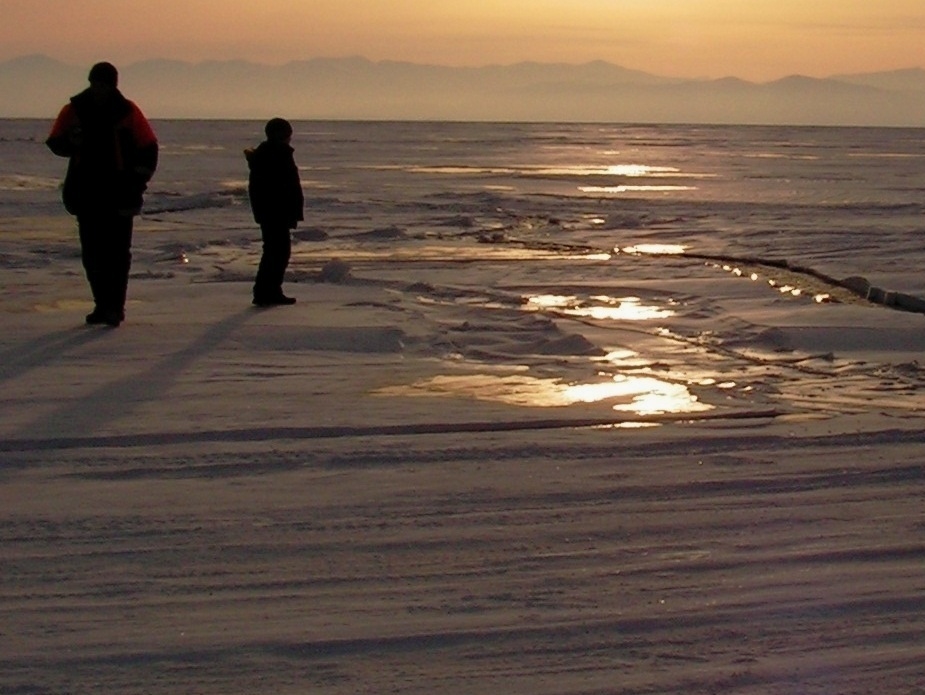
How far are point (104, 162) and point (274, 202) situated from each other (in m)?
1.56

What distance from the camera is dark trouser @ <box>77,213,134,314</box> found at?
8.58 meters

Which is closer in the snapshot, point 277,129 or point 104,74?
point 104,74

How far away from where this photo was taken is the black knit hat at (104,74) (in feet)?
26.9

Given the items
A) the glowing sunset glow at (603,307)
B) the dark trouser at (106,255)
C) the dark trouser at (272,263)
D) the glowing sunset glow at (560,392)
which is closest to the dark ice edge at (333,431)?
the glowing sunset glow at (560,392)

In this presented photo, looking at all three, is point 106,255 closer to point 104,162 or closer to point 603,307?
point 104,162

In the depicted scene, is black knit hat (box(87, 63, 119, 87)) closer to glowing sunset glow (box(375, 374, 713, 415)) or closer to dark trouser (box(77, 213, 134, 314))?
dark trouser (box(77, 213, 134, 314))

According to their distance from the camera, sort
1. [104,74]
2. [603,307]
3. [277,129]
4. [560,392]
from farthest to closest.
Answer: [603,307]
[277,129]
[104,74]
[560,392]

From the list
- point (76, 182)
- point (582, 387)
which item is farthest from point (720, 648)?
point (76, 182)

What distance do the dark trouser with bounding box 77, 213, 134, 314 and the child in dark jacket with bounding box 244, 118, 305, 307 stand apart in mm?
1235

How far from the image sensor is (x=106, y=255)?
862 cm

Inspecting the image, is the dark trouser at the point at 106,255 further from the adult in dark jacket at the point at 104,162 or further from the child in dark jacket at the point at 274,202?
the child in dark jacket at the point at 274,202

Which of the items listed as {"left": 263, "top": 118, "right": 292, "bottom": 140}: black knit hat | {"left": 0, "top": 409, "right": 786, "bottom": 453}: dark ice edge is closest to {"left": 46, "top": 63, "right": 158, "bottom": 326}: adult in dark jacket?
{"left": 263, "top": 118, "right": 292, "bottom": 140}: black knit hat

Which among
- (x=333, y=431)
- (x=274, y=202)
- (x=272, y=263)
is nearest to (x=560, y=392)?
(x=333, y=431)

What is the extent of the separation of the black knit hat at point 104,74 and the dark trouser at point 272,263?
5.66 feet
